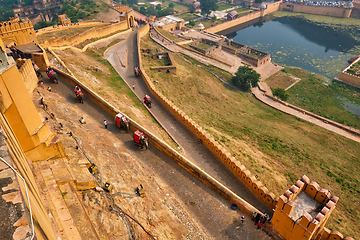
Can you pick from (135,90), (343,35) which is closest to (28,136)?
(135,90)

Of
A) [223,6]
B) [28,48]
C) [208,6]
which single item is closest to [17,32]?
[28,48]

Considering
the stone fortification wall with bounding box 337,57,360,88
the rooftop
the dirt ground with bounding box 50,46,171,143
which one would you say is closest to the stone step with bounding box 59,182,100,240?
the dirt ground with bounding box 50,46,171,143

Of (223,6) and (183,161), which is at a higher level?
(183,161)

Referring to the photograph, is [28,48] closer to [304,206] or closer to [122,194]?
[122,194]

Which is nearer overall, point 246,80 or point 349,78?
point 246,80

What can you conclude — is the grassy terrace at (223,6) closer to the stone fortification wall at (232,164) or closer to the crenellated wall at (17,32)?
the crenellated wall at (17,32)

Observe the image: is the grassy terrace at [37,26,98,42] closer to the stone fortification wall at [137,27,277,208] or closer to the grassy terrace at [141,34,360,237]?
the grassy terrace at [141,34,360,237]

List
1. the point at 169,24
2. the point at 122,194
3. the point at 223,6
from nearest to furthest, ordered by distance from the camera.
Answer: the point at 122,194 → the point at 169,24 → the point at 223,6

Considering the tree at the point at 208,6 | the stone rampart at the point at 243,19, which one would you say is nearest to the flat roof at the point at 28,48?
the stone rampart at the point at 243,19
